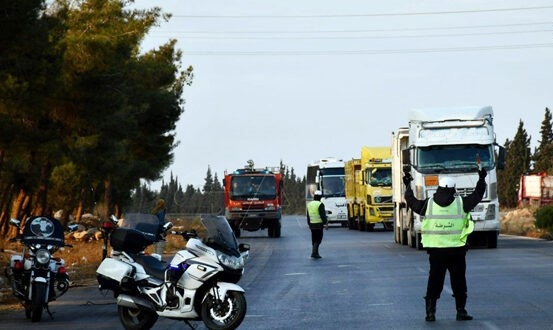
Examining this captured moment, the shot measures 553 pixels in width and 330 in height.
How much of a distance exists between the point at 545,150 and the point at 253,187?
6471cm

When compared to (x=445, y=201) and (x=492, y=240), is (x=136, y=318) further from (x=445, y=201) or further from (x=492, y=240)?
(x=492, y=240)

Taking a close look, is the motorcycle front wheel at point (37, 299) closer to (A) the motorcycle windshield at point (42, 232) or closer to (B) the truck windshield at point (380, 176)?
(A) the motorcycle windshield at point (42, 232)

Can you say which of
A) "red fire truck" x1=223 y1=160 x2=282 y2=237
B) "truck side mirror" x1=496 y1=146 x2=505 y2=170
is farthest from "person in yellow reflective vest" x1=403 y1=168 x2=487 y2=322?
"red fire truck" x1=223 y1=160 x2=282 y2=237

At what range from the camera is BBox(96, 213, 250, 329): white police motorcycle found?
14.0m

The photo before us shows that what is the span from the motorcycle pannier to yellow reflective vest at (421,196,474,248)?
12.2 feet

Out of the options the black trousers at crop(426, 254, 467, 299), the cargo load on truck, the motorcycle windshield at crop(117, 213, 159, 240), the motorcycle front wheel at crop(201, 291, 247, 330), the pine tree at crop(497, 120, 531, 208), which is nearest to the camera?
the motorcycle front wheel at crop(201, 291, 247, 330)

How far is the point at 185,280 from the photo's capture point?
14.1 meters

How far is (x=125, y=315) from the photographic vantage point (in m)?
14.9

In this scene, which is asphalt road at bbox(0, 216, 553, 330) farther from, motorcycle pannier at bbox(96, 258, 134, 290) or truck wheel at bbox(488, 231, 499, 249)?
truck wheel at bbox(488, 231, 499, 249)

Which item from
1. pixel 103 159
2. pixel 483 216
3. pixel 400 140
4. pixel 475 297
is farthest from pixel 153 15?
pixel 475 297

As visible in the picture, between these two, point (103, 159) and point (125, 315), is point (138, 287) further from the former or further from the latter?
point (103, 159)

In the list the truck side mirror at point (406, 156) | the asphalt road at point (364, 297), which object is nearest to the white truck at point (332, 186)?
the truck side mirror at point (406, 156)

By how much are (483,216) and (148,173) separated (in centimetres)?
2736

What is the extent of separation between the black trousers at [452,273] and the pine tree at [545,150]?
8394 centimetres
